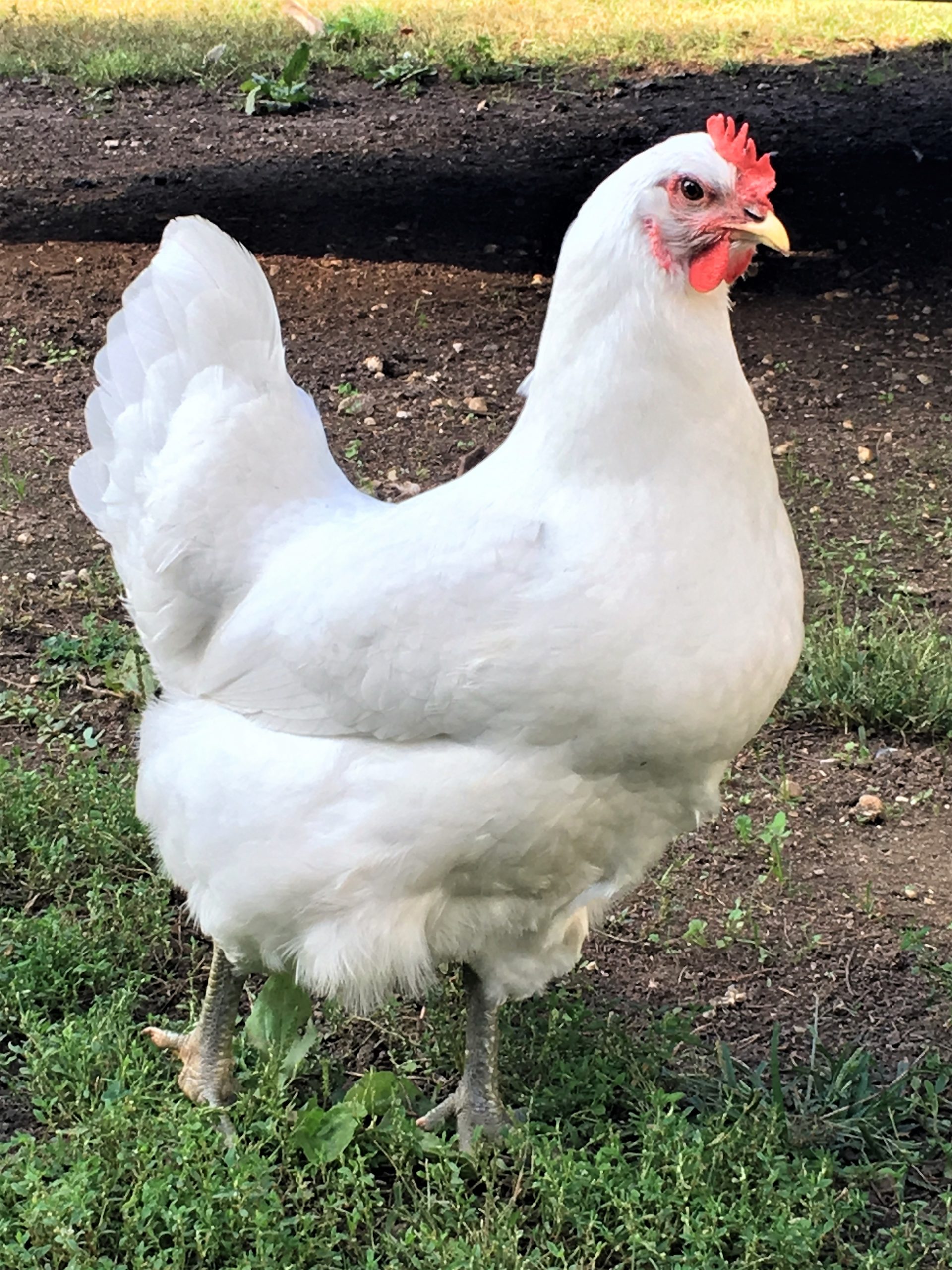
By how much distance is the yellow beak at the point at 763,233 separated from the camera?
6.66ft

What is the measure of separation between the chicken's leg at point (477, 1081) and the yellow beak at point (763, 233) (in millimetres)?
1481

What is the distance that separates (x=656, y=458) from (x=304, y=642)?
0.72 metres

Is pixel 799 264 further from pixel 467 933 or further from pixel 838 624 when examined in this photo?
pixel 467 933

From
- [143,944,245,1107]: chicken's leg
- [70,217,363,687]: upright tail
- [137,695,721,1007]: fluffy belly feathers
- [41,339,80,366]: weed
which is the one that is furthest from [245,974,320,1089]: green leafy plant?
[41,339,80,366]: weed

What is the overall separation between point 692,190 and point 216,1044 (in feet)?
6.23

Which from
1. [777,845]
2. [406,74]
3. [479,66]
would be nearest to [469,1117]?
[777,845]

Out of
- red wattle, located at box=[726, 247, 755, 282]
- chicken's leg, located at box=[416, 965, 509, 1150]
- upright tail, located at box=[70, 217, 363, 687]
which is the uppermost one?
red wattle, located at box=[726, 247, 755, 282]

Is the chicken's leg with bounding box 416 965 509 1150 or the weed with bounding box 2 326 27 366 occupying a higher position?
the chicken's leg with bounding box 416 965 509 1150

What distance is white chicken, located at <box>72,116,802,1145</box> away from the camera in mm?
2029

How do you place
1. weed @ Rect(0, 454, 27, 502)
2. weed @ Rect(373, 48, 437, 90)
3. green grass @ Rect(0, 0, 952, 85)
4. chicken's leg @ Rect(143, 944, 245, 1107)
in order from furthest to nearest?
green grass @ Rect(0, 0, 952, 85)
weed @ Rect(373, 48, 437, 90)
weed @ Rect(0, 454, 27, 502)
chicken's leg @ Rect(143, 944, 245, 1107)

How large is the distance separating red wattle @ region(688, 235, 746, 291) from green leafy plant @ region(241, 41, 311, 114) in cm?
729

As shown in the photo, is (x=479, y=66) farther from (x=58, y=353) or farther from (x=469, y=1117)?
(x=469, y=1117)

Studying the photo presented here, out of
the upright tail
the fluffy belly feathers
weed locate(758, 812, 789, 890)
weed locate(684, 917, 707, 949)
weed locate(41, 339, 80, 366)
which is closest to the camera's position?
the fluffy belly feathers

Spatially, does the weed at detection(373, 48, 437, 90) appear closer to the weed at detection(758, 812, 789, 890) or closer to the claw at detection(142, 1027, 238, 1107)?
the weed at detection(758, 812, 789, 890)
